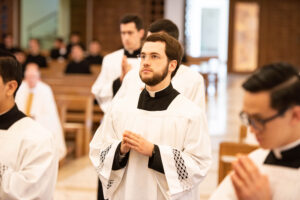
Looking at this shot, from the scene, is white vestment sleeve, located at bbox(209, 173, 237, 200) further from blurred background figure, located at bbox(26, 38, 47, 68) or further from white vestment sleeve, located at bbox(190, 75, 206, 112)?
blurred background figure, located at bbox(26, 38, 47, 68)

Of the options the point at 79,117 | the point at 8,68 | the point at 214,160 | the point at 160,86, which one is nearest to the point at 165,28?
the point at 160,86

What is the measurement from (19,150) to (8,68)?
0.49m

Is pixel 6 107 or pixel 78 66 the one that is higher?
pixel 6 107

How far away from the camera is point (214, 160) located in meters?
9.02

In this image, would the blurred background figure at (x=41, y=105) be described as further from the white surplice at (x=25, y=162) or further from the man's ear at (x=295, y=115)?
the man's ear at (x=295, y=115)

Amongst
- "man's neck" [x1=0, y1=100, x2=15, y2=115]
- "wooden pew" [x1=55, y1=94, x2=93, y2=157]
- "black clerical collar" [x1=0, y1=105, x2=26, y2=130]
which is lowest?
"wooden pew" [x1=55, y1=94, x2=93, y2=157]

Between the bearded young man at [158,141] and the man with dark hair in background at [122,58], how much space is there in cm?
141

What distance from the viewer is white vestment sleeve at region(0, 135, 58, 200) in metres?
3.10

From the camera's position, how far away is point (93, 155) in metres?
3.81

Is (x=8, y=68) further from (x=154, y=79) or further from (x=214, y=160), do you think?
(x=214, y=160)

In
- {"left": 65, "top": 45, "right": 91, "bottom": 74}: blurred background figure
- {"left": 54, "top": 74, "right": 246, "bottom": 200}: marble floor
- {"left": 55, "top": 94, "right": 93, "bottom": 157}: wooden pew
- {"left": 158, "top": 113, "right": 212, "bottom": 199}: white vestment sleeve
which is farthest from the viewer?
{"left": 65, "top": 45, "right": 91, "bottom": 74}: blurred background figure

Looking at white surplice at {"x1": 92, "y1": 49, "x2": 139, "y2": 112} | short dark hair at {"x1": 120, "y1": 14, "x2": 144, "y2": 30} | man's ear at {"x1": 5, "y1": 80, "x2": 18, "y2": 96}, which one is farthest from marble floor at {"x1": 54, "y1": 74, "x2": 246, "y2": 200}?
man's ear at {"x1": 5, "y1": 80, "x2": 18, "y2": 96}

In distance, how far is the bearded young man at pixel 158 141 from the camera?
137 inches

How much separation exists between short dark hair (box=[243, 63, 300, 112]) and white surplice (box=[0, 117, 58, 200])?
1.51m
